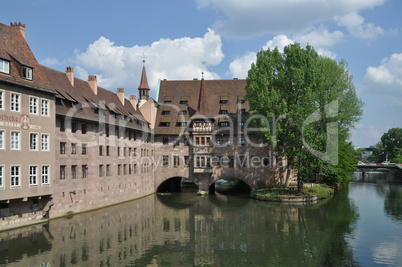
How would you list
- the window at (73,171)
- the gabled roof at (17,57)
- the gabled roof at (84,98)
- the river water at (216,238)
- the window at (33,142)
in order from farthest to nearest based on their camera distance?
1. the window at (73,171)
2. the gabled roof at (84,98)
3. the window at (33,142)
4. the gabled roof at (17,57)
5. the river water at (216,238)

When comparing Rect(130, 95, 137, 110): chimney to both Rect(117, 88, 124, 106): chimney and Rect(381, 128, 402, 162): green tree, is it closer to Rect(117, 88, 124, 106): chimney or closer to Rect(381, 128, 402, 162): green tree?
Rect(117, 88, 124, 106): chimney

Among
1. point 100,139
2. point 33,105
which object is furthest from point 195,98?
point 33,105

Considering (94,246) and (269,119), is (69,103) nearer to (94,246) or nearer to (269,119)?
(94,246)

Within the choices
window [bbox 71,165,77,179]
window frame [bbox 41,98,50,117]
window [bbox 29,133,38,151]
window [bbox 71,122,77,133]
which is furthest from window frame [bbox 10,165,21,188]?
window [bbox 71,122,77,133]

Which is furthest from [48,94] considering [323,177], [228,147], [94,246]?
[323,177]

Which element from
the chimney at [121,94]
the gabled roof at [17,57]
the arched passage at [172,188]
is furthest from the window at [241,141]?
the gabled roof at [17,57]

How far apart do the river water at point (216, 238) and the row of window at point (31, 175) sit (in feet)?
13.3

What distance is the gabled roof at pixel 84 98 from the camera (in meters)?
40.4

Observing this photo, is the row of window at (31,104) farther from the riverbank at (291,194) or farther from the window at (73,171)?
the riverbank at (291,194)

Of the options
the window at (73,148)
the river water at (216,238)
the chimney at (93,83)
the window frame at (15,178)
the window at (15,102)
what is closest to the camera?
the river water at (216,238)

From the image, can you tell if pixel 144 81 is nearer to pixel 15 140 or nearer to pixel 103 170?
pixel 103 170

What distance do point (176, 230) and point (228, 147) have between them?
1039 inches

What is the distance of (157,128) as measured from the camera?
204 ft

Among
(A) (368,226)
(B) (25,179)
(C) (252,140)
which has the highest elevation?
(C) (252,140)
